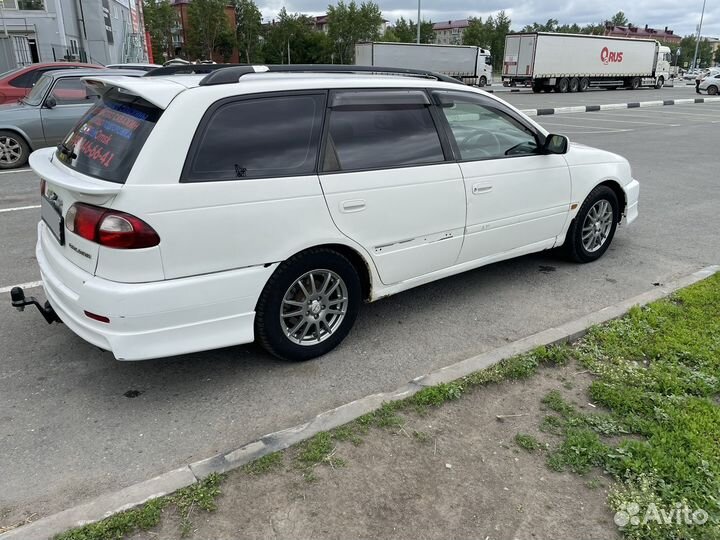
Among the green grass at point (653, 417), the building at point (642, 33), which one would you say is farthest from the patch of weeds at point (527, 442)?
the building at point (642, 33)

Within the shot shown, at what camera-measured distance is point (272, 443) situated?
9.27ft

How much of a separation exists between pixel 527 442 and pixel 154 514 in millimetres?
1760

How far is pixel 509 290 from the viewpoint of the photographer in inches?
195

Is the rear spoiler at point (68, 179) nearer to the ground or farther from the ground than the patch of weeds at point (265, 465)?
farther from the ground

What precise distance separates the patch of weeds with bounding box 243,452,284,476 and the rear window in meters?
1.53

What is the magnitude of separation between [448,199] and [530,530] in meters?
2.31

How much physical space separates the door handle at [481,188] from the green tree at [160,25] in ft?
259

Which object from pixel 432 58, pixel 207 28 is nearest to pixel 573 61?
pixel 432 58

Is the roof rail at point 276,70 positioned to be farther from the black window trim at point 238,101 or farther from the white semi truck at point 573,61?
the white semi truck at point 573,61

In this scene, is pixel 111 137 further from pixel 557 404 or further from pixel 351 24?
pixel 351 24

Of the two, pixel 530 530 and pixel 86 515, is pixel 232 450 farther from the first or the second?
pixel 530 530

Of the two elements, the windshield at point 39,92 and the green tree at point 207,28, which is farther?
the green tree at point 207,28

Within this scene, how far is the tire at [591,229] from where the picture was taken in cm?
529

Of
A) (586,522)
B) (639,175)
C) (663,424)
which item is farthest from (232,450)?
(639,175)
